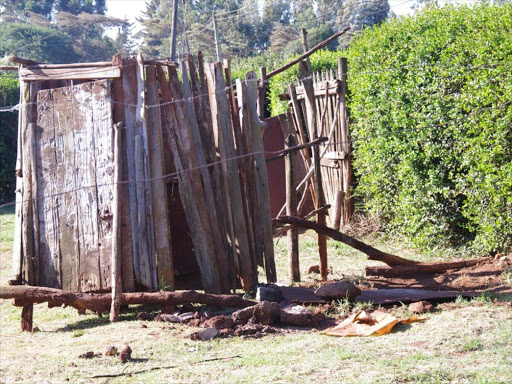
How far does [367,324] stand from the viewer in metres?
6.48

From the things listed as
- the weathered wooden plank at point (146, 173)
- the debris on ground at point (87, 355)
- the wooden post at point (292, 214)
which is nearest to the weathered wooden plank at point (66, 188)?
the weathered wooden plank at point (146, 173)

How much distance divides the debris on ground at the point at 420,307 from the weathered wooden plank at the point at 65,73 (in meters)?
3.92

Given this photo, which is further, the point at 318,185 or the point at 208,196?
the point at 318,185

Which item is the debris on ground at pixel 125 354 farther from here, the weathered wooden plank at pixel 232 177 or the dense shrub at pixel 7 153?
the dense shrub at pixel 7 153

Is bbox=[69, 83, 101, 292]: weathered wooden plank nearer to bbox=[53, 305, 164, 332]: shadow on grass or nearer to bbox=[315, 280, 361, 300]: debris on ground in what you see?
bbox=[53, 305, 164, 332]: shadow on grass

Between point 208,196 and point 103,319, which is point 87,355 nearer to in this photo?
point 103,319

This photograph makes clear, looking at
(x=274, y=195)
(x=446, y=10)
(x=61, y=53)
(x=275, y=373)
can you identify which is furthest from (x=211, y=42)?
(x=275, y=373)

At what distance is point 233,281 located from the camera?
26.1 ft

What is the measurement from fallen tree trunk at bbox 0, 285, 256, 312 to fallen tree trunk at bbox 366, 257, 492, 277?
88.3 inches

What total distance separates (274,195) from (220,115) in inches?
250

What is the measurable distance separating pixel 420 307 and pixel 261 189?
7.78 ft

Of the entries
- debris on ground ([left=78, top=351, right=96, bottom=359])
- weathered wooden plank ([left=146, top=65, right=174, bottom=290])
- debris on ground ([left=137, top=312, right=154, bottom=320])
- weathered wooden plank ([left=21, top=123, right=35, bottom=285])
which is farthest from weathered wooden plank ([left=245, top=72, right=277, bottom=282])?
debris on ground ([left=78, top=351, right=96, bottom=359])

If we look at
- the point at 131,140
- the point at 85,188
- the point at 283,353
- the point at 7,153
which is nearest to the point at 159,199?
the point at 131,140

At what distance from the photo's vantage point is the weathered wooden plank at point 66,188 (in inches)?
296
